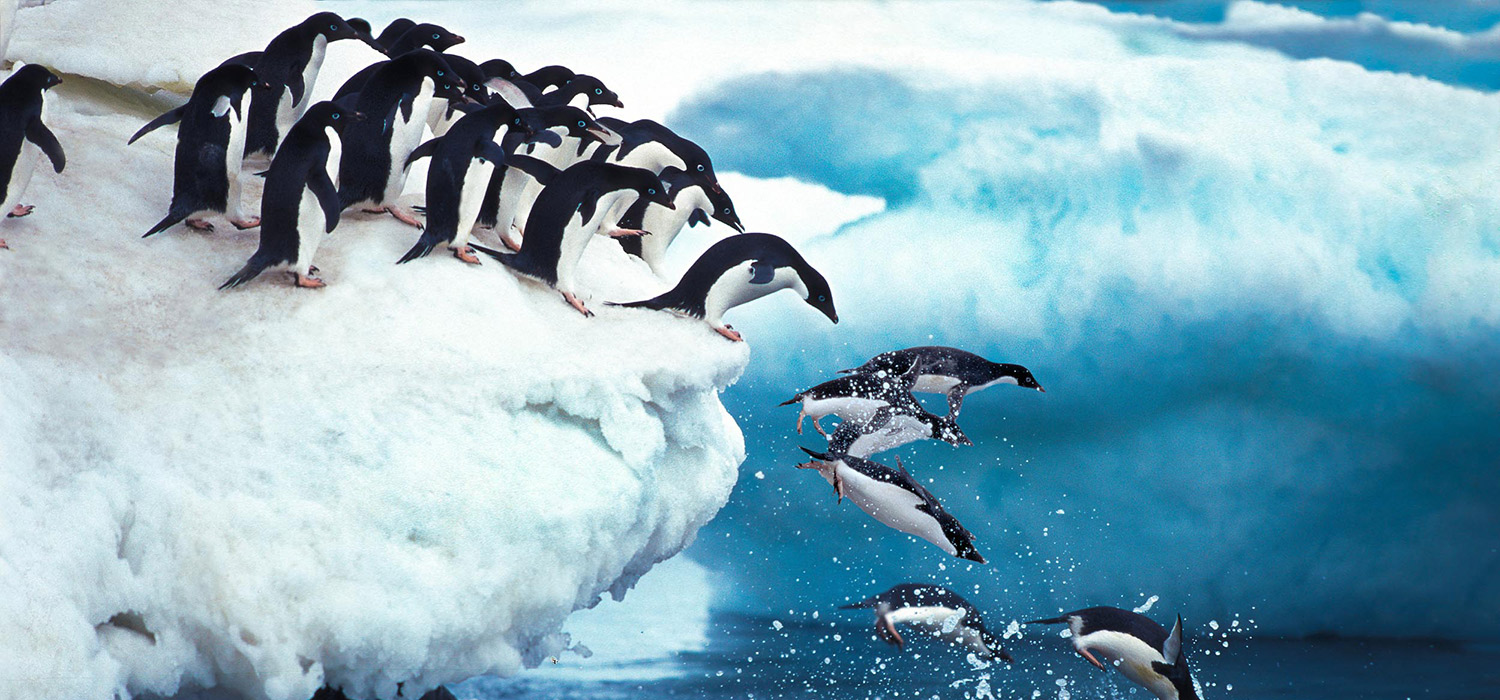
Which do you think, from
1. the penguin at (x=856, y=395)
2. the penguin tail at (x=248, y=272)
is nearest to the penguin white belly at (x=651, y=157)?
the penguin at (x=856, y=395)

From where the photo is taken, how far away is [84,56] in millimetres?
5742

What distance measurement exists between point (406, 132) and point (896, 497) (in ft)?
7.67

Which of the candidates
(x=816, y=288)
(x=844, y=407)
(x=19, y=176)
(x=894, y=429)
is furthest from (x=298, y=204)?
(x=894, y=429)

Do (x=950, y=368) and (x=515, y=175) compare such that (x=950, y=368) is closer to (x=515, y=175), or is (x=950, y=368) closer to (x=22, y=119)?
(x=515, y=175)

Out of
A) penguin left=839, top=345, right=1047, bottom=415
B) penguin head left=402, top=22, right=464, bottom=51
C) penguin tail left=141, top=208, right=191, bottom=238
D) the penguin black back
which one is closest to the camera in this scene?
the penguin black back

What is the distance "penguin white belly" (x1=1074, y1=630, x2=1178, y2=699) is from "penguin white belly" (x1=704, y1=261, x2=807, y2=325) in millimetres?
1653

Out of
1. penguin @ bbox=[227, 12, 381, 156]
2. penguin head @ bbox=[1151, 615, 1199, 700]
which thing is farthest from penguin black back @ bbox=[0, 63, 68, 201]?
penguin head @ bbox=[1151, 615, 1199, 700]

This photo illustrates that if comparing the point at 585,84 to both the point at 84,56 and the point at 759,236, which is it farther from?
the point at 84,56

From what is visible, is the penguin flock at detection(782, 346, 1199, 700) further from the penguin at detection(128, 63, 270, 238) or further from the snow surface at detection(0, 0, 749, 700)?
the penguin at detection(128, 63, 270, 238)

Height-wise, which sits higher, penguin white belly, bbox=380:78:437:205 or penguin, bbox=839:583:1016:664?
penguin white belly, bbox=380:78:437:205

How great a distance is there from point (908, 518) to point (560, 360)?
4.33ft

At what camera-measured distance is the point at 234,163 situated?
4141 mm

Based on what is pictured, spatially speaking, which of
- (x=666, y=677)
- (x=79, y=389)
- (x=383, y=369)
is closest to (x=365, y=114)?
(x=383, y=369)

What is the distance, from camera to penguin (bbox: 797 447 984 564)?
3.82 m
